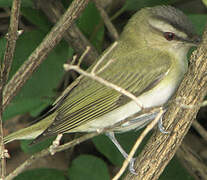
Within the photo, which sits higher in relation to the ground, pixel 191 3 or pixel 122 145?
pixel 191 3

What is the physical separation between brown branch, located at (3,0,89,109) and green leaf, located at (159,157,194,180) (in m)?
1.41

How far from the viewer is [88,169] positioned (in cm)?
377

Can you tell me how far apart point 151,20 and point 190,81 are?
91 centimetres

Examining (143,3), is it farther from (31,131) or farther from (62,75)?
(31,131)

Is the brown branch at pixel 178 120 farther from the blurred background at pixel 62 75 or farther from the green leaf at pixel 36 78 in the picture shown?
the green leaf at pixel 36 78

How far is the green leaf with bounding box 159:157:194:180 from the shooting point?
3681mm

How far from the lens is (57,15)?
3.91 meters

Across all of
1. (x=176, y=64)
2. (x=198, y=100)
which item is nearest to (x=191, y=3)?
(x=176, y=64)

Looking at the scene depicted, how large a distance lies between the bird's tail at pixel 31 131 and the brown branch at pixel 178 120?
0.88 metres

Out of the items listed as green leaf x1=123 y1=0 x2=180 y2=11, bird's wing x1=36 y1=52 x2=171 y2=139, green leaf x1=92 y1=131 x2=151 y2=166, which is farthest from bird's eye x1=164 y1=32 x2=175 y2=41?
green leaf x1=92 y1=131 x2=151 y2=166

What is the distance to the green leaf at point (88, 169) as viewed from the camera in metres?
3.75

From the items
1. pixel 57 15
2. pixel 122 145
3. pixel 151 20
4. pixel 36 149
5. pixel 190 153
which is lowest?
pixel 190 153

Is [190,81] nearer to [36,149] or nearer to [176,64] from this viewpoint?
[176,64]

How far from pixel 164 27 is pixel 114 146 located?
114 centimetres
